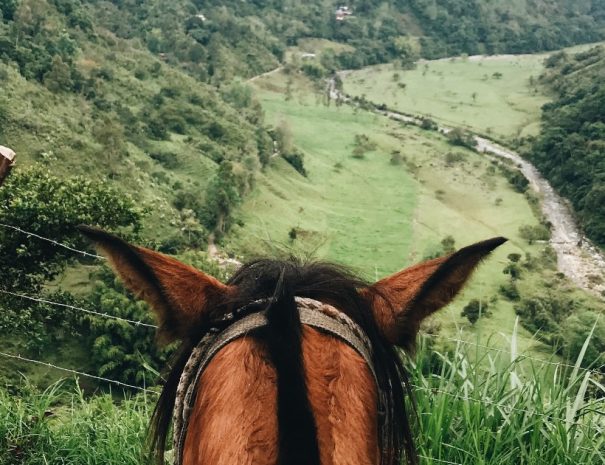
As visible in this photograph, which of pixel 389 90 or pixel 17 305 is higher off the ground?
pixel 389 90

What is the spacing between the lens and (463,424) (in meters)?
2.25

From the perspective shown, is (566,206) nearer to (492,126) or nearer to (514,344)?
(492,126)

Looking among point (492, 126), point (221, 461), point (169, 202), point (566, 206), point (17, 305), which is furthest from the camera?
point (492, 126)

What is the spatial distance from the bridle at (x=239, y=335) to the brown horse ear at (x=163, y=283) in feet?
0.22

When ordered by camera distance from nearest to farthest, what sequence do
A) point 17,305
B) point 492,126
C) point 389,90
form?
1. point 17,305
2. point 492,126
3. point 389,90

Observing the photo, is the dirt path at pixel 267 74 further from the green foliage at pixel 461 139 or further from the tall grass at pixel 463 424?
the tall grass at pixel 463 424

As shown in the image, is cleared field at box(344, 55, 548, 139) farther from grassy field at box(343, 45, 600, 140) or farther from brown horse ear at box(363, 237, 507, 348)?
brown horse ear at box(363, 237, 507, 348)

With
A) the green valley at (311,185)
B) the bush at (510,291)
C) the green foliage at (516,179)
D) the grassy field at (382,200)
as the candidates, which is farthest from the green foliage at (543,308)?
the green foliage at (516,179)

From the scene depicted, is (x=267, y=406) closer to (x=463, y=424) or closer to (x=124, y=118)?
(x=463, y=424)

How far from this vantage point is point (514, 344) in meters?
2.44

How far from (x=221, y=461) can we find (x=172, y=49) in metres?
59.0

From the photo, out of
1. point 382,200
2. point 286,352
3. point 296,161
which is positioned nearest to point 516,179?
point 382,200

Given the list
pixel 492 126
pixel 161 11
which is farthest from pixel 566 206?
pixel 161 11

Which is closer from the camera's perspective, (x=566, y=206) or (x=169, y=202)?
(x=169, y=202)
